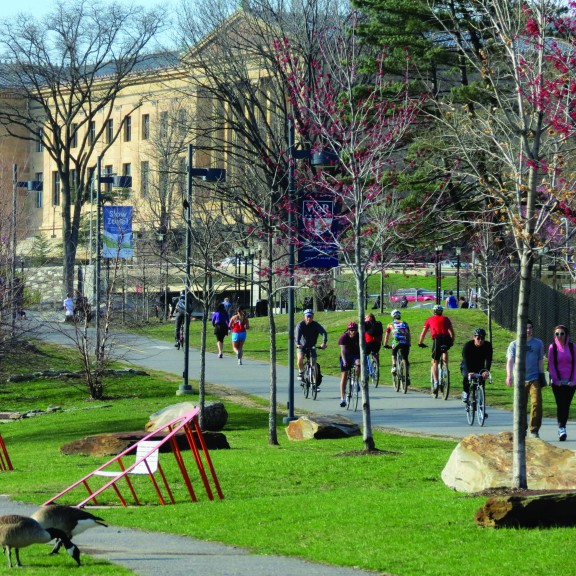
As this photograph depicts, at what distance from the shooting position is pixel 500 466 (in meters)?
13.5

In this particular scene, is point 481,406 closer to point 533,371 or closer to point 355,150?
point 533,371

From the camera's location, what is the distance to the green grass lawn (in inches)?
410

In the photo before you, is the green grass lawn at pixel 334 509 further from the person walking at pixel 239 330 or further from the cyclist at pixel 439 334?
the person walking at pixel 239 330

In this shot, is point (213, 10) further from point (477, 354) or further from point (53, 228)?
point (53, 228)

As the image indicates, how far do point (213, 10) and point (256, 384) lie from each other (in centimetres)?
2090

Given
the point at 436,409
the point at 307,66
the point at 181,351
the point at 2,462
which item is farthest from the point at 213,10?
the point at 2,462

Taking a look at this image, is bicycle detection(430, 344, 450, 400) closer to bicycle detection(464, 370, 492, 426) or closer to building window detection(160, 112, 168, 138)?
bicycle detection(464, 370, 492, 426)

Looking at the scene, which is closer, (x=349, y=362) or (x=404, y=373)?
(x=349, y=362)

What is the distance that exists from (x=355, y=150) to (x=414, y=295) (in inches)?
1880

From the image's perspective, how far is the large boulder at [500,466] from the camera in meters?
13.2

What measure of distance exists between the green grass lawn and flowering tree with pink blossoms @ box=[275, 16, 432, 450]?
1744 mm

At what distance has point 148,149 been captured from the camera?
88500mm

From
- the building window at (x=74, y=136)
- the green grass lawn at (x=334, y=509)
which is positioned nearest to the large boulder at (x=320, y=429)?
the green grass lawn at (x=334, y=509)

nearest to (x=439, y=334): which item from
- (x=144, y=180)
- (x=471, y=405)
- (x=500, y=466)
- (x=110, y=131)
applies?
(x=471, y=405)
